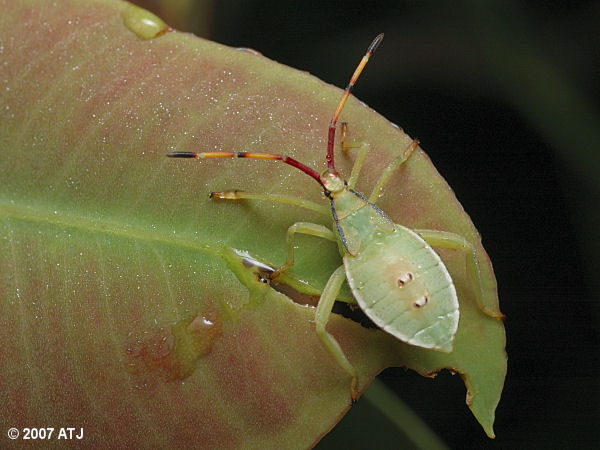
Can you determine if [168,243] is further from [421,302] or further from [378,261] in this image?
[421,302]

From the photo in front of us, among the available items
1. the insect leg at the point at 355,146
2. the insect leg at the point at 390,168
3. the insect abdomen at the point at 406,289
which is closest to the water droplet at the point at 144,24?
the insect leg at the point at 355,146

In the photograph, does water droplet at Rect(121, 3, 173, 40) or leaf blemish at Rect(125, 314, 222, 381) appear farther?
water droplet at Rect(121, 3, 173, 40)

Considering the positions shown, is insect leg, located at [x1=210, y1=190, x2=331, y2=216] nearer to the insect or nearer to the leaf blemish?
the insect

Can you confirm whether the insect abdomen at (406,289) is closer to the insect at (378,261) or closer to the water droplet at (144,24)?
the insect at (378,261)

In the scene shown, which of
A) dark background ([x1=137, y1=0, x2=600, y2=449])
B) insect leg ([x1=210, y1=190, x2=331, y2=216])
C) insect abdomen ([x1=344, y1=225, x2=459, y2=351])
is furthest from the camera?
dark background ([x1=137, y1=0, x2=600, y2=449])

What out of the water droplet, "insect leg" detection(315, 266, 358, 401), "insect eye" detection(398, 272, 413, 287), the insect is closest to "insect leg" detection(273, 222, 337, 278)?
the insect

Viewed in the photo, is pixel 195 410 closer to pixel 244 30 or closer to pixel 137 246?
pixel 137 246

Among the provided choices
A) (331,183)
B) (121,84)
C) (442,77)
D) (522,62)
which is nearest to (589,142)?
(522,62)
